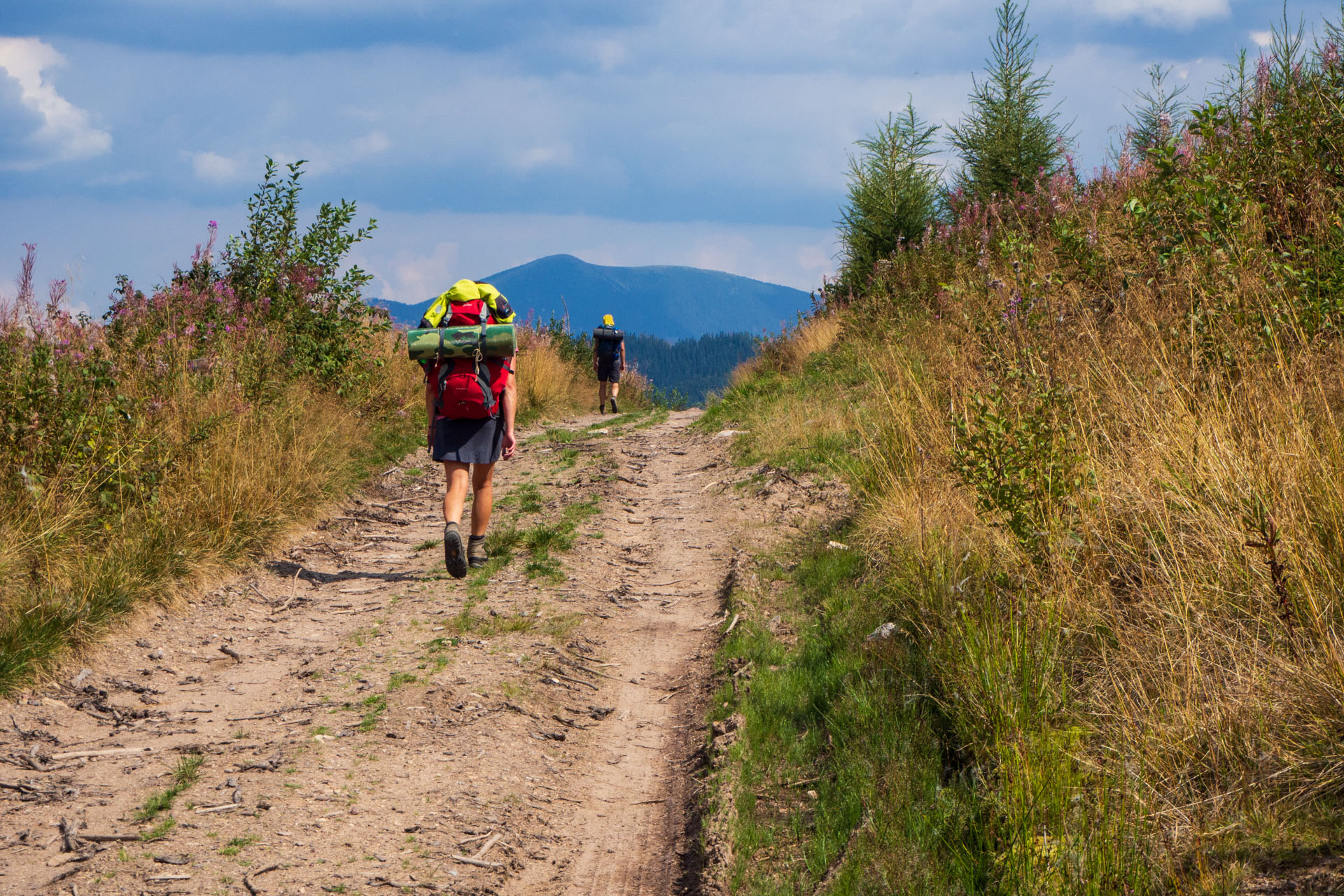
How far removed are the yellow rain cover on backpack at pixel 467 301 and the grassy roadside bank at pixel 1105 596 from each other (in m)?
2.69

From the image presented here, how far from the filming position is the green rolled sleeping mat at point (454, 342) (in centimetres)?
611

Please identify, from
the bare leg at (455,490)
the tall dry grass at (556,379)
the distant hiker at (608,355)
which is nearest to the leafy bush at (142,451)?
the bare leg at (455,490)

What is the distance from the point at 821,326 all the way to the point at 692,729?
558 inches

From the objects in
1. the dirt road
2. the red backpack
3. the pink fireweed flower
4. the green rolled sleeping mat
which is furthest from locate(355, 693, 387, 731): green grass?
the pink fireweed flower

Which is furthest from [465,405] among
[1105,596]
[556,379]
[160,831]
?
[556,379]

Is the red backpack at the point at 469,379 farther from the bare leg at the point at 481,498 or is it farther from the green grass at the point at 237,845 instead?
the green grass at the point at 237,845

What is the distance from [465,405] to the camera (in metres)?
6.30

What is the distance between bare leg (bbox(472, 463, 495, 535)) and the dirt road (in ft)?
1.21

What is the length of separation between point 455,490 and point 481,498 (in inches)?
14.0

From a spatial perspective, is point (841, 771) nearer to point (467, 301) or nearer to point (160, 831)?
point (160, 831)

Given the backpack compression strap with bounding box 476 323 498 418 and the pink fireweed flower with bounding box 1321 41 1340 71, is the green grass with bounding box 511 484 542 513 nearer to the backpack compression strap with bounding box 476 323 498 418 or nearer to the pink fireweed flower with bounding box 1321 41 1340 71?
the backpack compression strap with bounding box 476 323 498 418

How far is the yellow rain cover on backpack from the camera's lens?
6.36 metres

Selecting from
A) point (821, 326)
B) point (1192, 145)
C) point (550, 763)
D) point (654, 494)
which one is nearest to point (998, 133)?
point (821, 326)

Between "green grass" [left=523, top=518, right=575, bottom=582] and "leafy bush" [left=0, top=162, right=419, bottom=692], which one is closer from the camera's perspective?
"leafy bush" [left=0, top=162, right=419, bottom=692]
